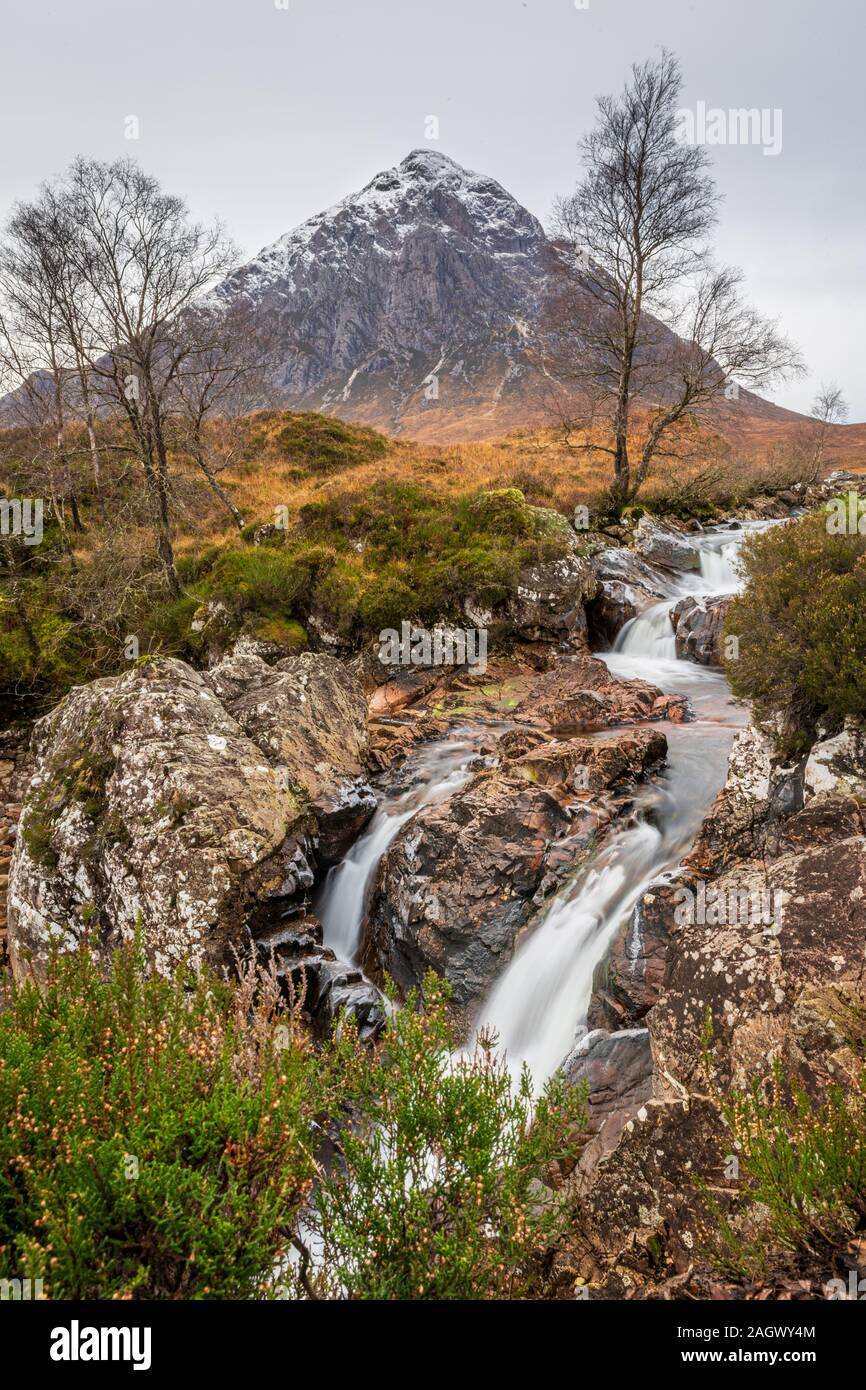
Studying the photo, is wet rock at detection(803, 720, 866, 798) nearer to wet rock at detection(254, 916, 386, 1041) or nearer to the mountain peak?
wet rock at detection(254, 916, 386, 1041)

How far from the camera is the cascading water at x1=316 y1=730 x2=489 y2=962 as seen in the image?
8.28 m

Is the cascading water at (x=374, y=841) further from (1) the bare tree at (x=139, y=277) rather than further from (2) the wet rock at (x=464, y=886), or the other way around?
(1) the bare tree at (x=139, y=277)

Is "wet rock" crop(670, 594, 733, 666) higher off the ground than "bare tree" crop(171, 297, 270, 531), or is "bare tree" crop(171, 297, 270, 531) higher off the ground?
"bare tree" crop(171, 297, 270, 531)

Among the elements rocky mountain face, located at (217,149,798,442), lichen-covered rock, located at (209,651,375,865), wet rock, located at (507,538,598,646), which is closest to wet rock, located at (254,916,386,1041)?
lichen-covered rock, located at (209,651,375,865)

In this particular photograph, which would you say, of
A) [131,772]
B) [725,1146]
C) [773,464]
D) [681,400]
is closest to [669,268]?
[681,400]

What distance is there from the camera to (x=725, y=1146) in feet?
12.2

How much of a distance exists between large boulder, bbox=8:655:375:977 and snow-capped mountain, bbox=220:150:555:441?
5924 centimetres

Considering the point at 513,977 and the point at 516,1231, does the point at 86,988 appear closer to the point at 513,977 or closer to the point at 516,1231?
the point at 516,1231

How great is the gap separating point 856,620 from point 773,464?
29.0 m

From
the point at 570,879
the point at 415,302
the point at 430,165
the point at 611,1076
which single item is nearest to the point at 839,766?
the point at 570,879

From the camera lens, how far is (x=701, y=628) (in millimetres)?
14297

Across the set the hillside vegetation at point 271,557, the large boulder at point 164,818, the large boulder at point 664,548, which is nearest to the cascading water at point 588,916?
the large boulder at point 164,818

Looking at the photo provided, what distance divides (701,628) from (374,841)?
30.6 feet

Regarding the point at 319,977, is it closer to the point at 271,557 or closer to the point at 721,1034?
the point at 721,1034
